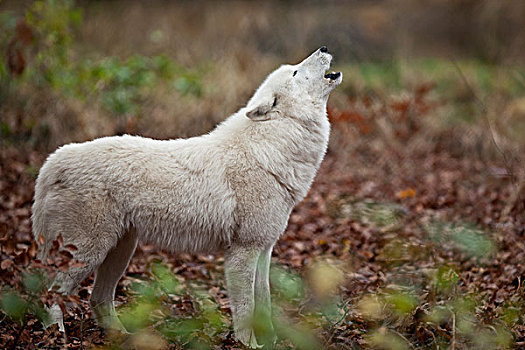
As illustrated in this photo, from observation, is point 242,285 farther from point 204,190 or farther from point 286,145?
point 286,145

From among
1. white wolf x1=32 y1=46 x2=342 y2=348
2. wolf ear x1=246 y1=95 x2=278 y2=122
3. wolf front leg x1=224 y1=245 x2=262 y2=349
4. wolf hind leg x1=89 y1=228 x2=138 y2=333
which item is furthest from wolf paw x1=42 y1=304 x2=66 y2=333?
wolf ear x1=246 y1=95 x2=278 y2=122

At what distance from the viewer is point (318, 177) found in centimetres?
887

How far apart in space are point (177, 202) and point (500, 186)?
5537 millimetres

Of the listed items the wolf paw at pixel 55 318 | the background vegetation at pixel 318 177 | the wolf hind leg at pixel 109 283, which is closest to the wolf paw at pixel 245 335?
the background vegetation at pixel 318 177

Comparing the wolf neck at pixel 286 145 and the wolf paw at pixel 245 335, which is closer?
the wolf paw at pixel 245 335

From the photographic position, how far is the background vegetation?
143 inches

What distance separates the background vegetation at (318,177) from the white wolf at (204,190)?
21 cm

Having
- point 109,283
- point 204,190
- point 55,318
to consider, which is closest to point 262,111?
point 204,190

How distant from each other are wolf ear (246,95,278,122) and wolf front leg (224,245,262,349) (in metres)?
0.96

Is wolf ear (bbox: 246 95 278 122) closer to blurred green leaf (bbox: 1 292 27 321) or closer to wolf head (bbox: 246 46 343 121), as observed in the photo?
wolf head (bbox: 246 46 343 121)

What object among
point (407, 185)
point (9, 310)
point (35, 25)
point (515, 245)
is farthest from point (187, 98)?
point (9, 310)

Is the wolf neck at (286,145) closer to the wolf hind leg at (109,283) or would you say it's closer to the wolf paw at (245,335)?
the wolf paw at (245,335)

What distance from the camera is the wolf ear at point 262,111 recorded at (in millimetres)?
4062

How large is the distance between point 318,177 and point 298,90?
4830mm
